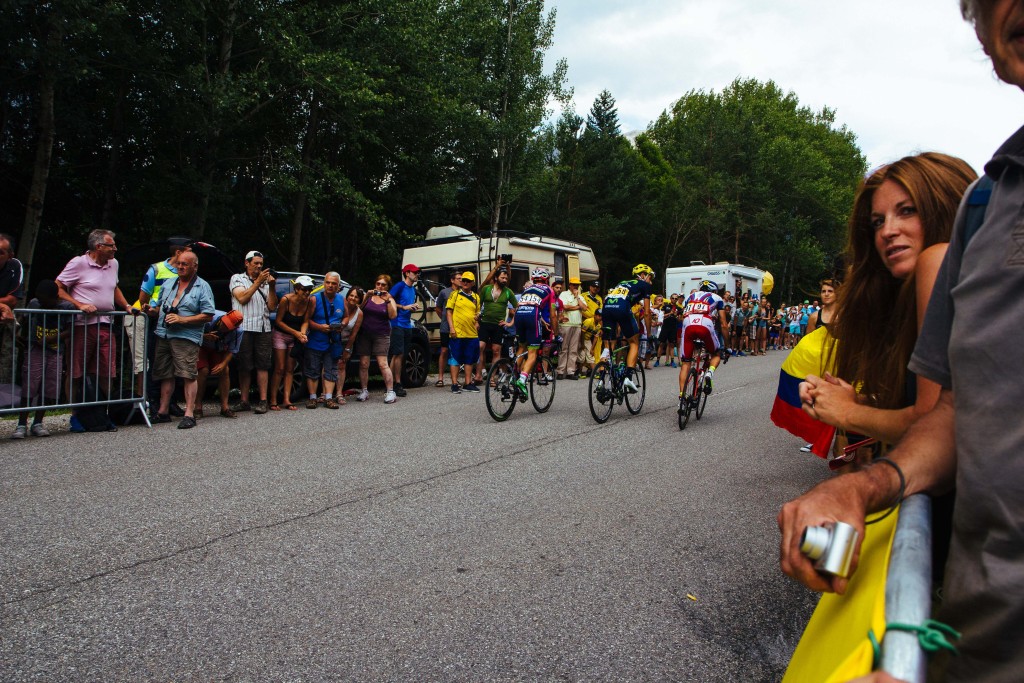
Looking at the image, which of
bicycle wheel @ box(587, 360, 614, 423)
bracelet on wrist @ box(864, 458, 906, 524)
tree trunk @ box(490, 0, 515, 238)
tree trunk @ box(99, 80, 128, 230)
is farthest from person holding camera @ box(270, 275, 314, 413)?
tree trunk @ box(490, 0, 515, 238)

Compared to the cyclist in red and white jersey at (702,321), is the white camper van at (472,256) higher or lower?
higher

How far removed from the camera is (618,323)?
32.1 feet

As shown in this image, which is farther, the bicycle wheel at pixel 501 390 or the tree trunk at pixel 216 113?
the tree trunk at pixel 216 113

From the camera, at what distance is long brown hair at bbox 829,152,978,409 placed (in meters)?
2.07

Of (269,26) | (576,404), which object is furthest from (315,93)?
(576,404)

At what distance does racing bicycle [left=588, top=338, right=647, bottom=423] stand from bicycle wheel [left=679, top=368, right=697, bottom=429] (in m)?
0.81

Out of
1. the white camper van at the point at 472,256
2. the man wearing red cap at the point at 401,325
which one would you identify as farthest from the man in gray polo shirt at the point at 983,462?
the white camper van at the point at 472,256

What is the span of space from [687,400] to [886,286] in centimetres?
665

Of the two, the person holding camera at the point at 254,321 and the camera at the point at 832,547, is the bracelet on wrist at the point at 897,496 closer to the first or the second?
the camera at the point at 832,547

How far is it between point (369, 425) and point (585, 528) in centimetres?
457

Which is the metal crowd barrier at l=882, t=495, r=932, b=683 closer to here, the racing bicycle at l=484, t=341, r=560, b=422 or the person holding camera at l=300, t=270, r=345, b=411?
the racing bicycle at l=484, t=341, r=560, b=422

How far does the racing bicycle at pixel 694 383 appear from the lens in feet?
29.0

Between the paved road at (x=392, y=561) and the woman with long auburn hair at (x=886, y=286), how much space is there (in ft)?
4.36

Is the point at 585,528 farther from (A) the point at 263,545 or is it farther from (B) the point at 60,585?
(B) the point at 60,585
